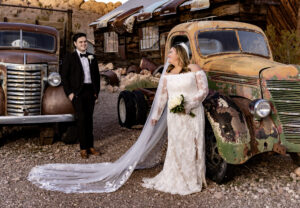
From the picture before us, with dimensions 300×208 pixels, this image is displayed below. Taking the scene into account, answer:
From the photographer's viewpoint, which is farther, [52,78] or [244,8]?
[244,8]

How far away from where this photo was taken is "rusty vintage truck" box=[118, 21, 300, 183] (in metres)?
3.78

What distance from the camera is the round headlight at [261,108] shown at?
12.5 ft

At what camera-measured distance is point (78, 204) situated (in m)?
3.60

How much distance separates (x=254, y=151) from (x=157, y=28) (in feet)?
40.3

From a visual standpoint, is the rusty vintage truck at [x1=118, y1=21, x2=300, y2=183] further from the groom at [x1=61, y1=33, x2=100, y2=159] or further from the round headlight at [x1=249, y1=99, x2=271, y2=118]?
the groom at [x1=61, y1=33, x2=100, y2=159]

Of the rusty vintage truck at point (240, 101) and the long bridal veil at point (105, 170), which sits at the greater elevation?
the rusty vintage truck at point (240, 101)

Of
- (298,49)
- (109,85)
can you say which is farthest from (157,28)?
(298,49)

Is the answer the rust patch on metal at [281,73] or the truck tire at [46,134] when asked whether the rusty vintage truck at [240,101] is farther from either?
the truck tire at [46,134]

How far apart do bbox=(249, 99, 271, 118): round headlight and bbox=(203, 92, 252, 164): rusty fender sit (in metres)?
0.15

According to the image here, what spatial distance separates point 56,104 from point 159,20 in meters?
10.4

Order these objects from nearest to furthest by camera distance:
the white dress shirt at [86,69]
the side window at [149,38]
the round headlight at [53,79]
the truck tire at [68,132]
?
the white dress shirt at [86,69]
the round headlight at [53,79]
the truck tire at [68,132]
the side window at [149,38]

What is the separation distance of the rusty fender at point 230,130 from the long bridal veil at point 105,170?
811mm

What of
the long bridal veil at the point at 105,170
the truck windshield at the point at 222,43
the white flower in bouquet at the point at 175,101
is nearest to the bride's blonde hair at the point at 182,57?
the white flower in bouquet at the point at 175,101

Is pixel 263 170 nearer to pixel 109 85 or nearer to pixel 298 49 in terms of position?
pixel 298 49
